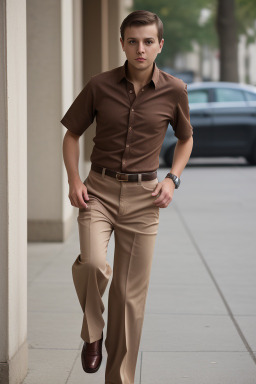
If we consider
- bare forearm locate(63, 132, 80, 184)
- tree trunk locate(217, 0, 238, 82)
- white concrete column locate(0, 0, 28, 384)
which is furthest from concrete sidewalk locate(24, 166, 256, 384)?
tree trunk locate(217, 0, 238, 82)

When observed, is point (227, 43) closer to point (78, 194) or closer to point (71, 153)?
point (71, 153)

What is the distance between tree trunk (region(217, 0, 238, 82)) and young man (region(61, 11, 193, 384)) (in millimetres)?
26962

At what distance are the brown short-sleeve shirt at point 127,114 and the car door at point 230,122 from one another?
14670mm

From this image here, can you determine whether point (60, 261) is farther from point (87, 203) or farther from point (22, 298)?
point (87, 203)

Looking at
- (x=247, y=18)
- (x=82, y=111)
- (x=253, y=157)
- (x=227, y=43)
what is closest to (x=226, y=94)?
(x=253, y=157)

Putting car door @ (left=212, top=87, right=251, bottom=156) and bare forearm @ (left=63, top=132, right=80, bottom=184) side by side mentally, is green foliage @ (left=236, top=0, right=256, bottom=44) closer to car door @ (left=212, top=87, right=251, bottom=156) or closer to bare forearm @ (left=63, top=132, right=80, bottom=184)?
car door @ (left=212, top=87, right=251, bottom=156)

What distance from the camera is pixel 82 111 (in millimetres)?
4039

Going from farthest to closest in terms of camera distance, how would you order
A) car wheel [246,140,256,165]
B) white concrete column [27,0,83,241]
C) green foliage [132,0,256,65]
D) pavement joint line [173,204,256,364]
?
green foliage [132,0,256,65]
car wheel [246,140,256,165]
white concrete column [27,0,83,241]
pavement joint line [173,204,256,364]

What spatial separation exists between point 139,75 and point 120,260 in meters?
0.84

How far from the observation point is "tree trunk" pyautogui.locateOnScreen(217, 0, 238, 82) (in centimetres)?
3039

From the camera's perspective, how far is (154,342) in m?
5.41

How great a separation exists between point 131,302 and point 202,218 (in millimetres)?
7397

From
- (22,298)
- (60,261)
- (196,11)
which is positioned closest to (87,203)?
(22,298)

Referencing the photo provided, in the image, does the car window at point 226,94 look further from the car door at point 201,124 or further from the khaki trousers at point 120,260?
the khaki trousers at point 120,260
